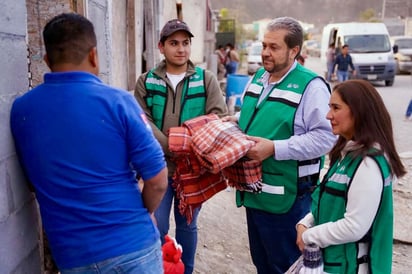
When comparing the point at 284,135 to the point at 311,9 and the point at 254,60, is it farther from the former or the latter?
the point at 311,9

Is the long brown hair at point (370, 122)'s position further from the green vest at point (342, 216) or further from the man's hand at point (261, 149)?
the man's hand at point (261, 149)

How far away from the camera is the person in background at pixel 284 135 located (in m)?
2.38

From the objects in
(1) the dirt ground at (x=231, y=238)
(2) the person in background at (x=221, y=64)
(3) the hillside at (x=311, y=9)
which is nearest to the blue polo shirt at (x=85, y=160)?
(1) the dirt ground at (x=231, y=238)

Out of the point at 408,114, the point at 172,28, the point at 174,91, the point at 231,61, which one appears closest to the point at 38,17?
the point at 172,28

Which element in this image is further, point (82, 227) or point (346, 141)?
point (346, 141)

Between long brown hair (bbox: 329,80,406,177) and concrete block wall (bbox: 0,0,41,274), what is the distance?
1.36 metres

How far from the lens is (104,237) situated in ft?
5.34

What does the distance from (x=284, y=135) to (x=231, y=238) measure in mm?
2272

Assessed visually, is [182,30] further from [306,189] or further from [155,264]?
[155,264]

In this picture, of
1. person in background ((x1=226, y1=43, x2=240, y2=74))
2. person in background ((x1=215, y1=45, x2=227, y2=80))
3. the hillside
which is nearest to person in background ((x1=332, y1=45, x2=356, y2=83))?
person in background ((x1=226, y1=43, x2=240, y2=74))

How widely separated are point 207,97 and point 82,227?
4.83 ft

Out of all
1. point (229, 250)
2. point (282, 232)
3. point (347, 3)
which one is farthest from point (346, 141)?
point (347, 3)

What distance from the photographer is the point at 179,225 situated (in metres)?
3.03

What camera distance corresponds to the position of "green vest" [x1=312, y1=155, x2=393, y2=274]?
186 centimetres
